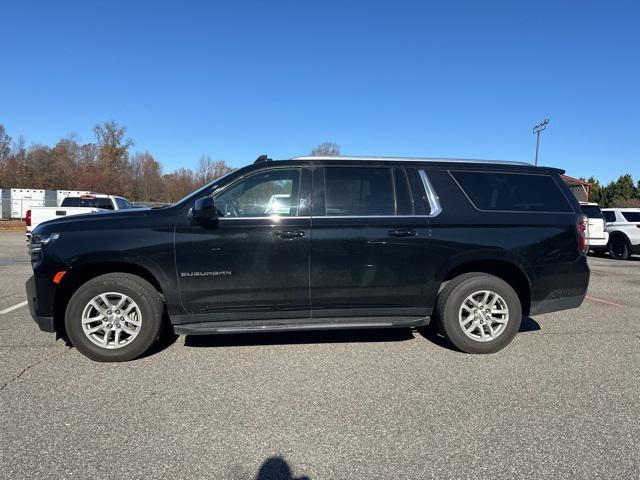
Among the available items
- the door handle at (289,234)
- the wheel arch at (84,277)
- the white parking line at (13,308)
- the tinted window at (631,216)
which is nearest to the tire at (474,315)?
the door handle at (289,234)

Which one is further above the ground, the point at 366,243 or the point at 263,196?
the point at 263,196

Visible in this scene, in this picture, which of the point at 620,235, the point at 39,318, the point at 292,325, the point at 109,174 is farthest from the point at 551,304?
the point at 109,174

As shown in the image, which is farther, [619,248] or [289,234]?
[619,248]

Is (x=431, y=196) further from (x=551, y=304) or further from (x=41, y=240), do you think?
(x=41, y=240)

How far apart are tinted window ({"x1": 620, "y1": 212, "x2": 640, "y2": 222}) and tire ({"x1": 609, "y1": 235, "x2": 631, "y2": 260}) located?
1.96ft

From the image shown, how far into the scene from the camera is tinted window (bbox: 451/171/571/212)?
4785 millimetres

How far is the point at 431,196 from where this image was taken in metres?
4.68

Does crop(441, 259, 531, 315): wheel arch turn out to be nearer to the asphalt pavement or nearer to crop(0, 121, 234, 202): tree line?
the asphalt pavement

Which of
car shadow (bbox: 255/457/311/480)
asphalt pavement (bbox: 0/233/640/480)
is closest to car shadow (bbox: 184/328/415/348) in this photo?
asphalt pavement (bbox: 0/233/640/480)

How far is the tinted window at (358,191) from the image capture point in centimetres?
455

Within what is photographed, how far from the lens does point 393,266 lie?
4.52 meters

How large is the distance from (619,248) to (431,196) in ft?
43.3

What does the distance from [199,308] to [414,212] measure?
2.32 metres

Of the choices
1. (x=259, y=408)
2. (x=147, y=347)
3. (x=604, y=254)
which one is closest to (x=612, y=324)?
(x=259, y=408)
